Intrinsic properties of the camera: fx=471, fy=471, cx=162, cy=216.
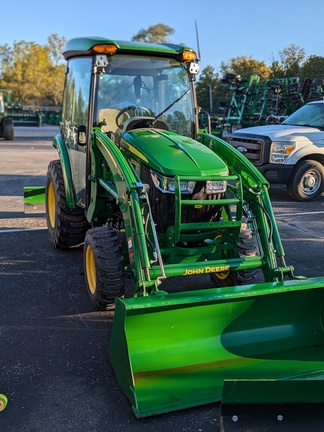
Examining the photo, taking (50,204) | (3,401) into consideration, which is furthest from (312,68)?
(3,401)

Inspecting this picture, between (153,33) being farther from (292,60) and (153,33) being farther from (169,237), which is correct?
(169,237)

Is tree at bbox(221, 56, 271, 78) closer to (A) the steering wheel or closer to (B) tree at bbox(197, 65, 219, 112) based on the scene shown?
(B) tree at bbox(197, 65, 219, 112)

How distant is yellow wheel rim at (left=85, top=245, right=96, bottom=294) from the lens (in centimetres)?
432

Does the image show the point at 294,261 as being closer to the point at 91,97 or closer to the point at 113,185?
the point at 113,185

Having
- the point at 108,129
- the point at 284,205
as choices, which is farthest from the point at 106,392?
the point at 284,205

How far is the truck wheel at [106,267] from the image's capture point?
393 cm

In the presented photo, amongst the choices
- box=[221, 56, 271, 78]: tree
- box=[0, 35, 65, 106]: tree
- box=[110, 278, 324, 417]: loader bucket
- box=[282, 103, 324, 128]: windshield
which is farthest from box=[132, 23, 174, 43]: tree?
box=[110, 278, 324, 417]: loader bucket

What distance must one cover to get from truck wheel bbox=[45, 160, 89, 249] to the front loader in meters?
0.02

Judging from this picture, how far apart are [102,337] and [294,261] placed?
2.98m

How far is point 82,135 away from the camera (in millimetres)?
4906

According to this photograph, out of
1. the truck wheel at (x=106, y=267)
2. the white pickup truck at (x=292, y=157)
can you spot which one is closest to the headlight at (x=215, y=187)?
the truck wheel at (x=106, y=267)

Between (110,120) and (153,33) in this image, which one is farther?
(153,33)

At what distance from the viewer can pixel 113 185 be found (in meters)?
4.49

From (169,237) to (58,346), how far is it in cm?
126
